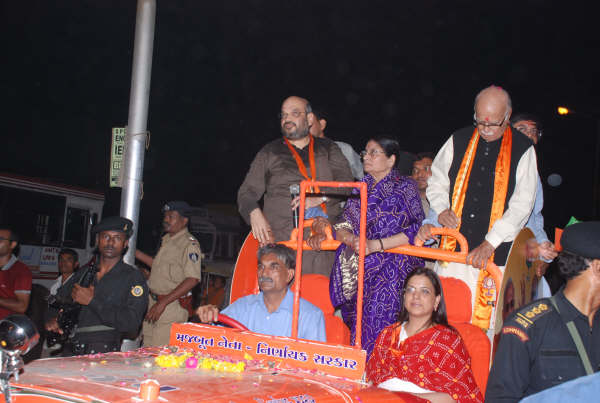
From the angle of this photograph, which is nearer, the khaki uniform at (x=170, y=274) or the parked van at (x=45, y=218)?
the khaki uniform at (x=170, y=274)

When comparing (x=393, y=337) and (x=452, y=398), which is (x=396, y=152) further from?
(x=452, y=398)

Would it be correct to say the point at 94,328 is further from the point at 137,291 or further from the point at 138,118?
the point at 138,118

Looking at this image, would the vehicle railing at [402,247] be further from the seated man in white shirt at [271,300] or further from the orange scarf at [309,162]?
the orange scarf at [309,162]

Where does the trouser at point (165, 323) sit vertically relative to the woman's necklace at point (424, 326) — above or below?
below

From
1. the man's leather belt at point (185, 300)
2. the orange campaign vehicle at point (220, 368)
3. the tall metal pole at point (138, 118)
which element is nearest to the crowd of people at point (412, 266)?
the orange campaign vehicle at point (220, 368)

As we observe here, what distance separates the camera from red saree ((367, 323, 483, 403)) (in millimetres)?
A: 3580

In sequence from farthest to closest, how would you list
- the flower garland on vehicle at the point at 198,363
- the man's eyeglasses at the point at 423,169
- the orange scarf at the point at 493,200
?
the man's eyeglasses at the point at 423,169, the orange scarf at the point at 493,200, the flower garland on vehicle at the point at 198,363

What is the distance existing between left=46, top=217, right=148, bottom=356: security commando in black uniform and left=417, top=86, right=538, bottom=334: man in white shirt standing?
2600 mm

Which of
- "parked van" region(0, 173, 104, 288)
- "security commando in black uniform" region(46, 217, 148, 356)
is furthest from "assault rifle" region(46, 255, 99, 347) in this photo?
"parked van" region(0, 173, 104, 288)

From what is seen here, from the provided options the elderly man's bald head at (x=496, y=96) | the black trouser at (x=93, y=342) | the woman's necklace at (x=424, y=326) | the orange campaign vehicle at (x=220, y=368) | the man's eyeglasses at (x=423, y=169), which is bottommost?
the black trouser at (x=93, y=342)

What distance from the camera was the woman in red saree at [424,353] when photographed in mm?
3547

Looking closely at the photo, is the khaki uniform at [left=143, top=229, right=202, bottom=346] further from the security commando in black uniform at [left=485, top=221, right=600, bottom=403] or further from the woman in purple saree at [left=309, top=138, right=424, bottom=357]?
the security commando in black uniform at [left=485, top=221, right=600, bottom=403]

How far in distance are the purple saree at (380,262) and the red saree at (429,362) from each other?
0.41 m

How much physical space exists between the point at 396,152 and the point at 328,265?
1.16m
